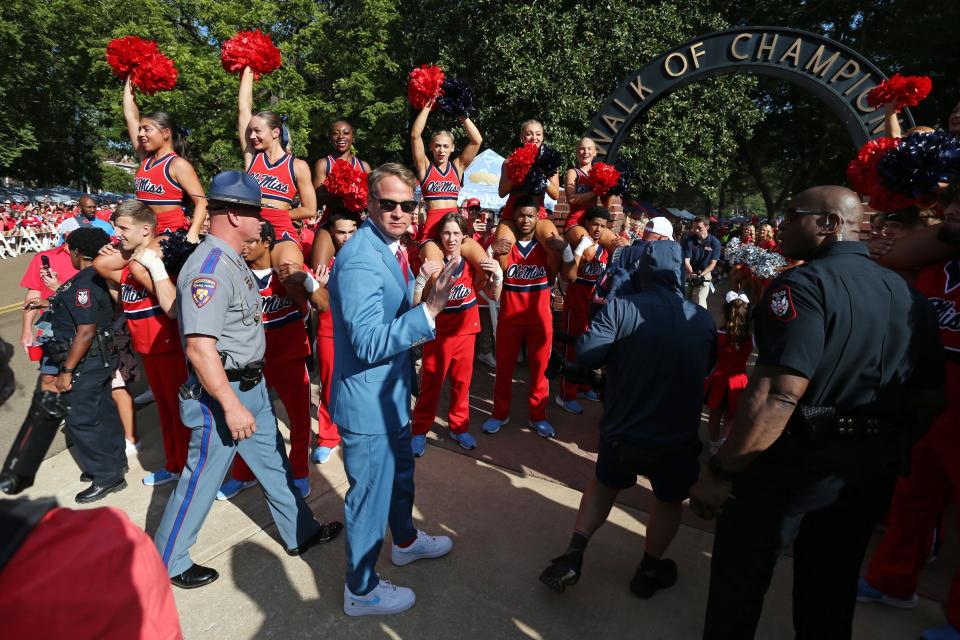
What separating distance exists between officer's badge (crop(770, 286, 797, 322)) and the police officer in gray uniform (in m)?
2.41

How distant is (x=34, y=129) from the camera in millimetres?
29156

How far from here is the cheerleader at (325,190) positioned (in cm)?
420

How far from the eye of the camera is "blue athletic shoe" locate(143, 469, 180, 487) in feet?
12.5

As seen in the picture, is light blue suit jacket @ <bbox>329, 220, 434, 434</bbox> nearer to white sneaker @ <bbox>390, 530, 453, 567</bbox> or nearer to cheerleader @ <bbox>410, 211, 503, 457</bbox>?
white sneaker @ <bbox>390, 530, 453, 567</bbox>

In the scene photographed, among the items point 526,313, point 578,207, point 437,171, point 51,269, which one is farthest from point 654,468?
point 51,269

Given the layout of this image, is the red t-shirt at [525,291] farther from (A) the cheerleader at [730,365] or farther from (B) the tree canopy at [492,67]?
(B) the tree canopy at [492,67]

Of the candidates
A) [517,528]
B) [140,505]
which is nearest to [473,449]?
[517,528]

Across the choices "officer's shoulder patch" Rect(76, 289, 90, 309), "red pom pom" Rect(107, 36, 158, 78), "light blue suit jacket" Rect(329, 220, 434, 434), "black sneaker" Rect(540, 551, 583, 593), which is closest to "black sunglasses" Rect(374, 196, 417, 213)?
"light blue suit jacket" Rect(329, 220, 434, 434)

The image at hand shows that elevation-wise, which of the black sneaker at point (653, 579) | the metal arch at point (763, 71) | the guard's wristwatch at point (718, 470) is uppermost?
the metal arch at point (763, 71)

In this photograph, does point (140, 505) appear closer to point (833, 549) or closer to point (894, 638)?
point (833, 549)

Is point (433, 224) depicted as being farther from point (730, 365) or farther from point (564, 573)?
point (564, 573)

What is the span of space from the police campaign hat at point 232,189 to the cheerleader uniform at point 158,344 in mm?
1289

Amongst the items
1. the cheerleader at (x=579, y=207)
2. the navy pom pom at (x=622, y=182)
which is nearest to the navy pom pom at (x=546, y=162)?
the cheerleader at (x=579, y=207)

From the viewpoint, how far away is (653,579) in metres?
2.78
